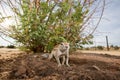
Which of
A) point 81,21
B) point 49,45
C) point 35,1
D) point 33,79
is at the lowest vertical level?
point 33,79

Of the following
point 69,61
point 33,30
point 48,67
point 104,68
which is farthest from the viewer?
point 33,30

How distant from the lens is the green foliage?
7.39 meters

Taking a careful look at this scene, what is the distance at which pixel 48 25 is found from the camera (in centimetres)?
790

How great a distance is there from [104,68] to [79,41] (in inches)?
88.8

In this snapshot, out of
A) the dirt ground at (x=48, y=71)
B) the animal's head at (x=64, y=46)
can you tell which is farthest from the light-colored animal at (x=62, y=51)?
the dirt ground at (x=48, y=71)

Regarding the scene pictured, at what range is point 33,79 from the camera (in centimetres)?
527

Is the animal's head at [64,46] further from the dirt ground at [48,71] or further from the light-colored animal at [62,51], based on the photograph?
the dirt ground at [48,71]

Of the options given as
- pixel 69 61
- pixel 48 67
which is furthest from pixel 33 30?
Answer: pixel 48 67

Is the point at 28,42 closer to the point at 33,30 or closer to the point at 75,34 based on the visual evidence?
the point at 33,30

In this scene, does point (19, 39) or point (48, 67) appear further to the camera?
point (19, 39)

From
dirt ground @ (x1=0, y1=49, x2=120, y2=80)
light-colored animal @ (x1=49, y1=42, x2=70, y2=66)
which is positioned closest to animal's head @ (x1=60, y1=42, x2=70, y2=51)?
light-colored animal @ (x1=49, y1=42, x2=70, y2=66)

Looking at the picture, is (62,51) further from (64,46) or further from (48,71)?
(48,71)

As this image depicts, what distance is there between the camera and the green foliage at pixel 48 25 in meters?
7.39

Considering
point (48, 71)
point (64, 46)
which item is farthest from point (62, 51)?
Answer: point (48, 71)
